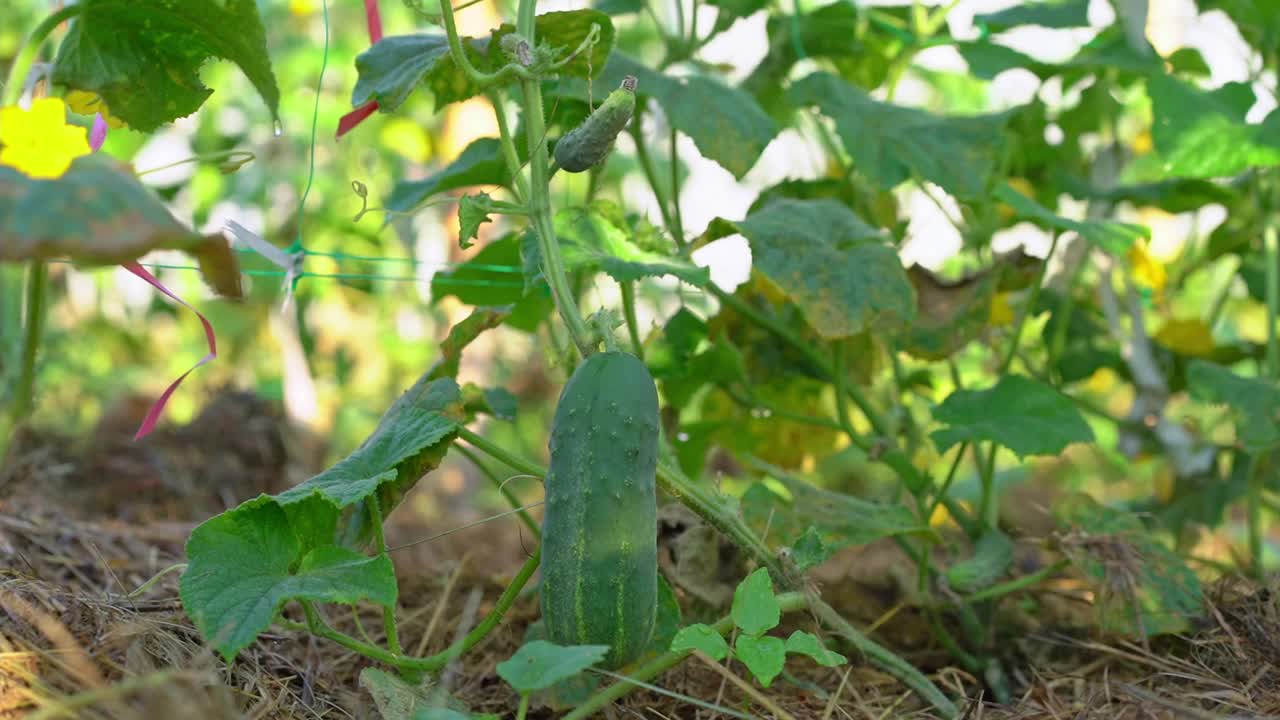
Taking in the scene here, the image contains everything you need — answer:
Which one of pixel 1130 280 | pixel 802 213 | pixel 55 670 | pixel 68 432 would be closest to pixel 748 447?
pixel 802 213

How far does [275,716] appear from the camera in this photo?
3.83ft

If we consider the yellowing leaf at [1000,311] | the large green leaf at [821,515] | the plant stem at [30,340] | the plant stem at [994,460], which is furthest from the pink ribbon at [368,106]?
the yellowing leaf at [1000,311]

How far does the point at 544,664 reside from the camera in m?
1.05

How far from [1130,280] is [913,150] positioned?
0.66m

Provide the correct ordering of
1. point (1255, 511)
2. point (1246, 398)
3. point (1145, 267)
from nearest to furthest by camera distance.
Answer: point (1246, 398)
point (1255, 511)
point (1145, 267)

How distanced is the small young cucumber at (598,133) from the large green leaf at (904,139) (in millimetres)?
654

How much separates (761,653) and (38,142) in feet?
2.72

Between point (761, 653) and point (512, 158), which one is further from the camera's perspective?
point (512, 158)

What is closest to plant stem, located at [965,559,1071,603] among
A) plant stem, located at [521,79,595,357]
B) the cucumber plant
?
the cucumber plant

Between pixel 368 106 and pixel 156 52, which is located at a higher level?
pixel 156 52

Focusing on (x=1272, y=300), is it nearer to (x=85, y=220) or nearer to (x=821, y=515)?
(x=821, y=515)

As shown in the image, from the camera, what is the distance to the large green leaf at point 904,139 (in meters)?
1.72

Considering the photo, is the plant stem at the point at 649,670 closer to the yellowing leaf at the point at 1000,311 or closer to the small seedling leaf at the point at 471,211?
the small seedling leaf at the point at 471,211

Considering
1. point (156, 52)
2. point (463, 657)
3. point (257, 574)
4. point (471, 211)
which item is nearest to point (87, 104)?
point (156, 52)
